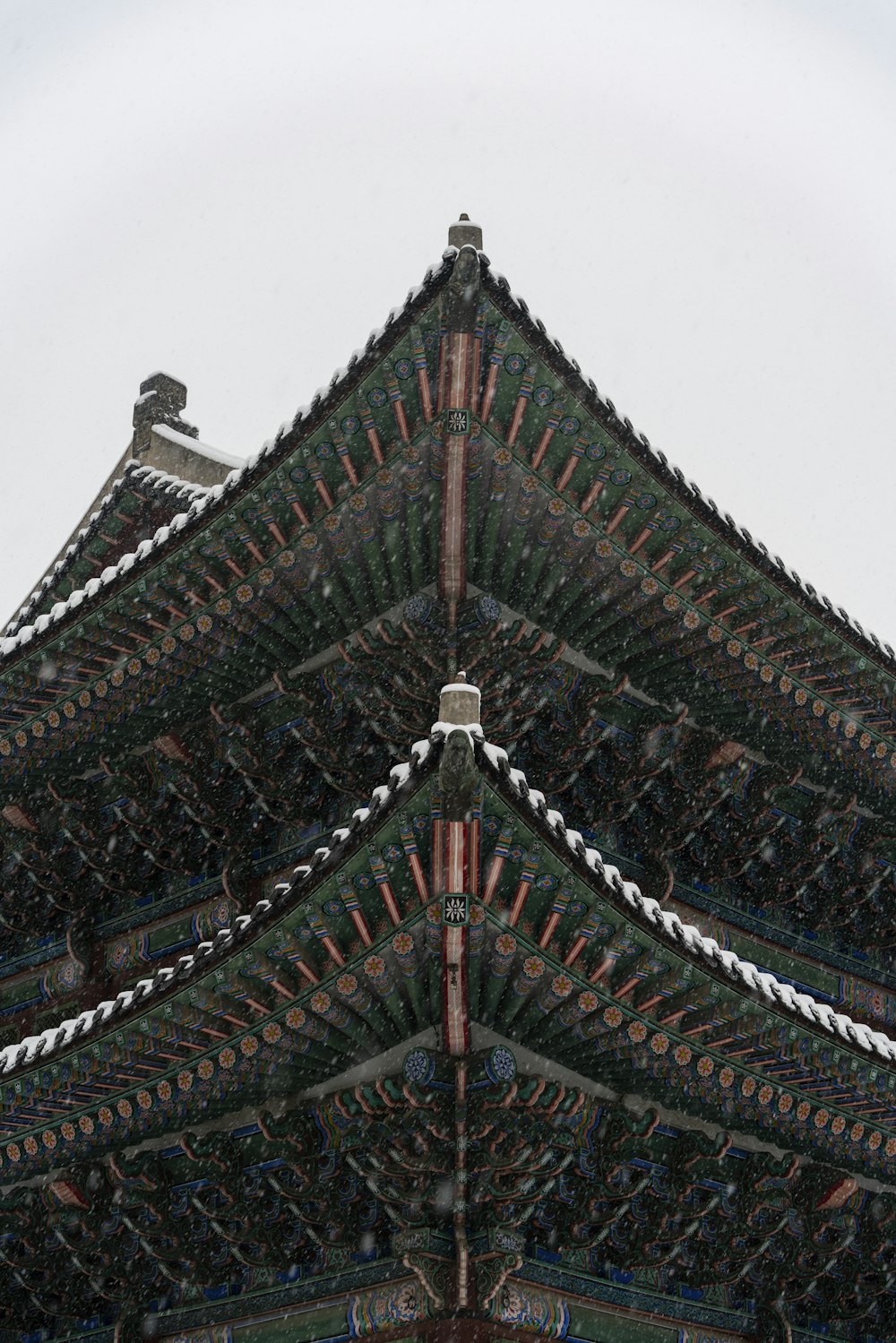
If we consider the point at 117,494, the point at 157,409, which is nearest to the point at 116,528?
the point at 117,494

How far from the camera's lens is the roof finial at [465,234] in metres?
9.23

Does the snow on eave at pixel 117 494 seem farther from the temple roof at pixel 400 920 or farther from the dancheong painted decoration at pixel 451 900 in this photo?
the temple roof at pixel 400 920

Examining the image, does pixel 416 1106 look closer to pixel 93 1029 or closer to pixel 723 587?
pixel 93 1029

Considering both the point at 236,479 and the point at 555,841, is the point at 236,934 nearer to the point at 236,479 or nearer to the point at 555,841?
the point at 555,841

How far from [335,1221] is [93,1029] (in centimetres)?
177

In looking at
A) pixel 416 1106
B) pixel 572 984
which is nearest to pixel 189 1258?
pixel 416 1106

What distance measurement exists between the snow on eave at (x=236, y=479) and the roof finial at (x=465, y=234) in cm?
19

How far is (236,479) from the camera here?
398 inches

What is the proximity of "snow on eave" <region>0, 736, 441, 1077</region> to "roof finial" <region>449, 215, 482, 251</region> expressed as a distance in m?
3.21

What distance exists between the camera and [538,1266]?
8.45 metres

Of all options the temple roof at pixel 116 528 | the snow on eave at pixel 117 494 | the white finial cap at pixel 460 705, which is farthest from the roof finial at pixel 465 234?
the temple roof at pixel 116 528

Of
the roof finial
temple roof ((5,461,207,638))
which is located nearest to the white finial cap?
the roof finial

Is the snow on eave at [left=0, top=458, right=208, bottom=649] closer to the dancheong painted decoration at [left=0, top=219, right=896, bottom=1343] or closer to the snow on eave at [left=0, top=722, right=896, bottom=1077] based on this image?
the dancheong painted decoration at [left=0, top=219, right=896, bottom=1343]

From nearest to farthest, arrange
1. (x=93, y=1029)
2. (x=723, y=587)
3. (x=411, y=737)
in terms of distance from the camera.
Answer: (x=93, y=1029), (x=411, y=737), (x=723, y=587)
